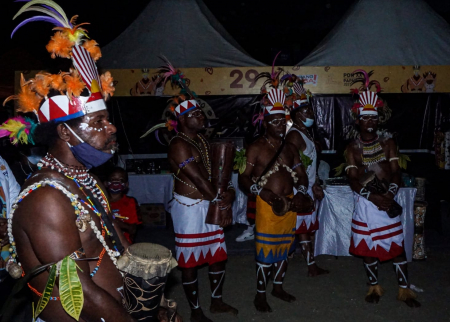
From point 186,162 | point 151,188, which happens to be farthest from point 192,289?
point 151,188

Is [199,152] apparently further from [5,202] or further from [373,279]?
[373,279]

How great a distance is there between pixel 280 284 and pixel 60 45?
3.80 metres

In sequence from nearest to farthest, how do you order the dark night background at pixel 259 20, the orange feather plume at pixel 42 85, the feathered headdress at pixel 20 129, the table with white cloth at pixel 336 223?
the orange feather plume at pixel 42 85
the feathered headdress at pixel 20 129
the table with white cloth at pixel 336 223
the dark night background at pixel 259 20

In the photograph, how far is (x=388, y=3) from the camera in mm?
7992

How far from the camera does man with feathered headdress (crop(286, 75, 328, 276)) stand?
5.78m

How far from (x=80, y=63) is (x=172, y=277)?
13.0 ft

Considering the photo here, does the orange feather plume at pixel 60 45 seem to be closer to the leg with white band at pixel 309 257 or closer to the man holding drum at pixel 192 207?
the man holding drum at pixel 192 207

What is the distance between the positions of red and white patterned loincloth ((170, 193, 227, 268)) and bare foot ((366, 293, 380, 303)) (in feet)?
6.06

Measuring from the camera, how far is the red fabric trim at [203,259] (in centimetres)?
436

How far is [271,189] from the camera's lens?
186 inches

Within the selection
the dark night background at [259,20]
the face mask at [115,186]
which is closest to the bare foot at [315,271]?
the face mask at [115,186]

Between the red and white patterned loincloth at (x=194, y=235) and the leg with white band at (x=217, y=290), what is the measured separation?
0.13m

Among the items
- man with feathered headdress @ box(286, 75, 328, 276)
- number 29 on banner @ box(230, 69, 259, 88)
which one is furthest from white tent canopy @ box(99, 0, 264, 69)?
man with feathered headdress @ box(286, 75, 328, 276)

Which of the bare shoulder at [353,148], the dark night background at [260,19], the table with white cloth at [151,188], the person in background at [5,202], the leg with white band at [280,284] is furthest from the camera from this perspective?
the dark night background at [260,19]
